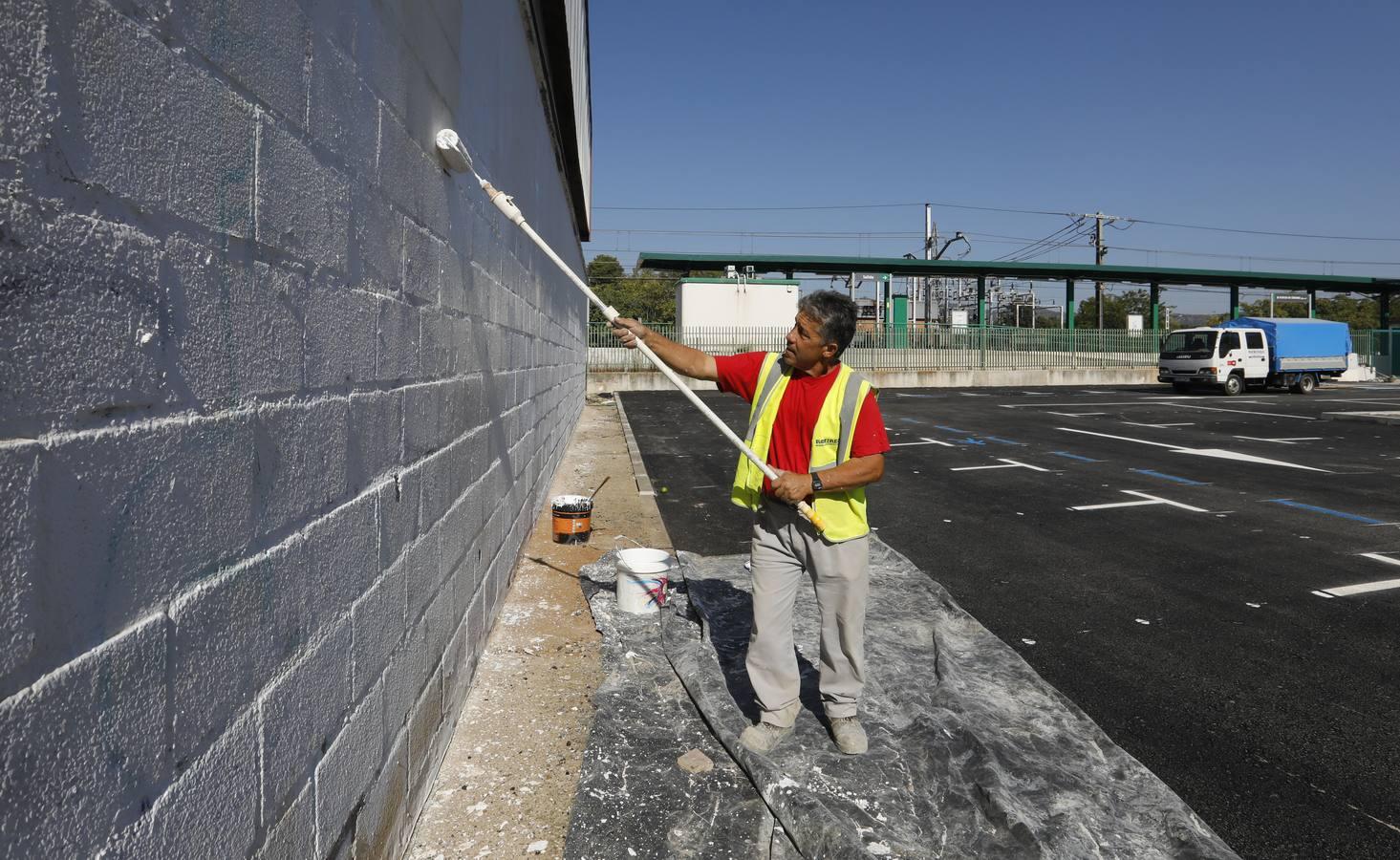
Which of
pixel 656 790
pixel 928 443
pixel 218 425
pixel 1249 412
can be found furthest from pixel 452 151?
pixel 1249 412

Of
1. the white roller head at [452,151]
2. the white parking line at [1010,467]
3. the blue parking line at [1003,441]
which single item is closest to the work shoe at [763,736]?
the white roller head at [452,151]

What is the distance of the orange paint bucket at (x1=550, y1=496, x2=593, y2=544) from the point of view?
22.4ft

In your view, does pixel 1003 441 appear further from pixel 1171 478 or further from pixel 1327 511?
pixel 1327 511

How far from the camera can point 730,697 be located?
13.1 feet

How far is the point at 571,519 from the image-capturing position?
683 cm

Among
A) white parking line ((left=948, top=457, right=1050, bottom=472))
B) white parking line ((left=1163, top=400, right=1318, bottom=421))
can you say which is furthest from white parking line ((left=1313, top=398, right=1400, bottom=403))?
white parking line ((left=948, top=457, right=1050, bottom=472))

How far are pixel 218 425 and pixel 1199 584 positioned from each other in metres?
6.41

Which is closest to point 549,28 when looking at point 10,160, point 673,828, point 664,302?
point 673,828

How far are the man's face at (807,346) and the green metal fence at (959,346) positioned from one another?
1205 inches

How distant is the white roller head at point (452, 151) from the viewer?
127 inches

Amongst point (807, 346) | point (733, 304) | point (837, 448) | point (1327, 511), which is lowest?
point (1327, 511)

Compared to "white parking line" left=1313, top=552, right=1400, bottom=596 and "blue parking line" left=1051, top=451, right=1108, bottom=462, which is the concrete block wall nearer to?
"white parking line" left=1313, top=552, right=1400, bottom=596

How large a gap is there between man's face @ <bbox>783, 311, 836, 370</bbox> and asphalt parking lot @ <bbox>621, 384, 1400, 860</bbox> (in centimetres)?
212

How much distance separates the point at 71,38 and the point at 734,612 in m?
4.49
